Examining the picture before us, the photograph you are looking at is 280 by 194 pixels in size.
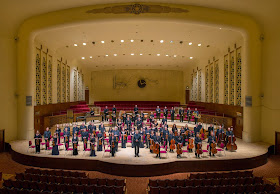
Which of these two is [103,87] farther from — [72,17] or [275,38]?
[275,38]

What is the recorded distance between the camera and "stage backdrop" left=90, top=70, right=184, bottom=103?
81.8 feet

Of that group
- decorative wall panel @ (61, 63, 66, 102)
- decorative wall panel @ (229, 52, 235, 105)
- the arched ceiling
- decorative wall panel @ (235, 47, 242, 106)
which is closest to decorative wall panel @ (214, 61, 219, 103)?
the arched ceiling

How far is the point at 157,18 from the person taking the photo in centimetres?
1071

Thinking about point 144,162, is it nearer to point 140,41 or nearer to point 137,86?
point 140,41

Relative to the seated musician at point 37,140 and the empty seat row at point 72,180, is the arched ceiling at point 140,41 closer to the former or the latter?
the seated musician at point 37,140

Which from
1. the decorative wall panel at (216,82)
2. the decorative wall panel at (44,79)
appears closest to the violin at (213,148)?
the decorative wall panel at (216,82)

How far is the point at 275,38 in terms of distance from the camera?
10.9m

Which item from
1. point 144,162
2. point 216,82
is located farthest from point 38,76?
point 216,82

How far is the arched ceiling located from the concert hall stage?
23.3 feet

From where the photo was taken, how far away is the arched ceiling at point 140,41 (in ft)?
40.6

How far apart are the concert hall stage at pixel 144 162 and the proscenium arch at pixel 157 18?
2.49 meters

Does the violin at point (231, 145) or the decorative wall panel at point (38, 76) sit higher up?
the decorative wall panel at point (38, 76)

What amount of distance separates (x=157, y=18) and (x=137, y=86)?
14640 mm

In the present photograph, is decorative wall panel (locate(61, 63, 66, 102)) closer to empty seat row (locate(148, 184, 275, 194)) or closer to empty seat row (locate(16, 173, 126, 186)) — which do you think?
empty seat row (locate(16, 173, 126, 186))
